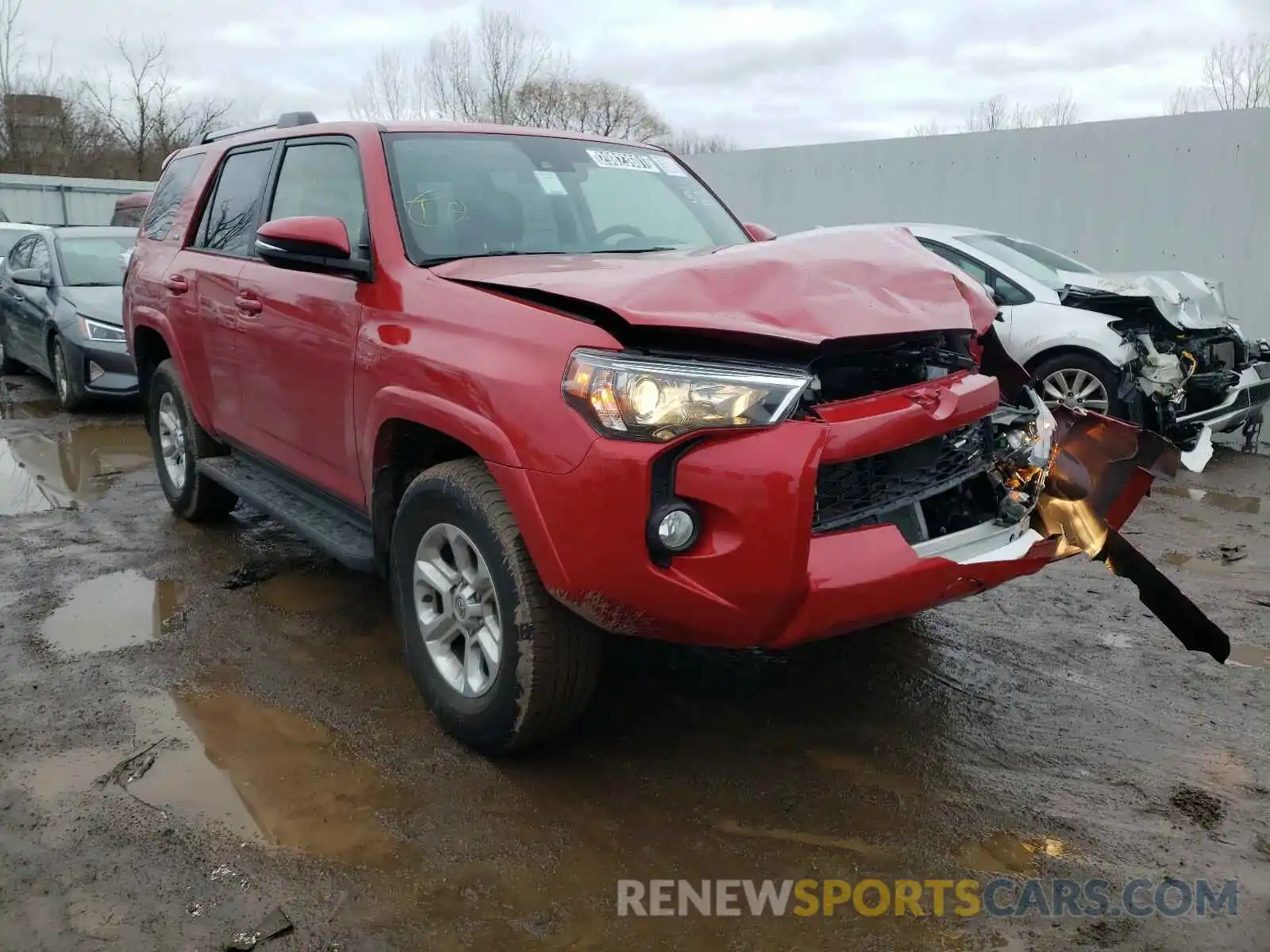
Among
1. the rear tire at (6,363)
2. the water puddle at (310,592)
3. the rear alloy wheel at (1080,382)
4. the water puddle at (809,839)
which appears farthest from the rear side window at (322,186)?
the rear tire at (6,363)

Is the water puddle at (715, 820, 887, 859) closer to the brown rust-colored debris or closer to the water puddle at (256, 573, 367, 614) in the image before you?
the brown rust-colored debris

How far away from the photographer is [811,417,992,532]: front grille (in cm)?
264

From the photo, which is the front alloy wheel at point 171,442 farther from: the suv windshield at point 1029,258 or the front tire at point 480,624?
the suv windshield at point 1029,258

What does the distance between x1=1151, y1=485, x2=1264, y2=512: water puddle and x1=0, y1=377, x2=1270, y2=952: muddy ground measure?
7.11 ft

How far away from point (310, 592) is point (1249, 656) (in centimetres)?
397

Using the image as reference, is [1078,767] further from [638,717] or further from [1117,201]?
[1117,201]

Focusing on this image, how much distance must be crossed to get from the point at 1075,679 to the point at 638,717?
66.2 inches

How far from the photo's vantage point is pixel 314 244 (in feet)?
10.8

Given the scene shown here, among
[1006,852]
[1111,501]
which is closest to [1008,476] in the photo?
[1111,501]

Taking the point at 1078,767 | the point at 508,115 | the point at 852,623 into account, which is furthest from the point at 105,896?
the point at 508,115

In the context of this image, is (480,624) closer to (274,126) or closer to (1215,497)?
(274,126)

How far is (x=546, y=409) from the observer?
2.56 meters

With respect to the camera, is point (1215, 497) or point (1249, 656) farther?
point (1215, 497)

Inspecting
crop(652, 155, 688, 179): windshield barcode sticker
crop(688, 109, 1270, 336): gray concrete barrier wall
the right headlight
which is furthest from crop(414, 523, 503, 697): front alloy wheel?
crop(688, 109, 1270, 336): gray concrete barrier wall
